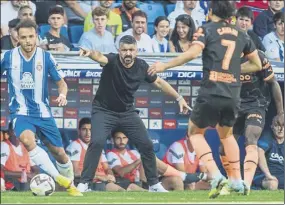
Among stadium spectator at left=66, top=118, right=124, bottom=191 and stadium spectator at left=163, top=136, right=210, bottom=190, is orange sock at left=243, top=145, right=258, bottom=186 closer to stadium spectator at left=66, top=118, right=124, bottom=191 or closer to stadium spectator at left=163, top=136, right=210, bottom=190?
stadium spectator at left=66, top=118, right=124, bottom=191

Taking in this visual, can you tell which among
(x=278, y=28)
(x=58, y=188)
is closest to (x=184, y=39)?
(x=278, y=28)

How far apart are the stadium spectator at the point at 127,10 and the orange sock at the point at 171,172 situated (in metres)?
3.14

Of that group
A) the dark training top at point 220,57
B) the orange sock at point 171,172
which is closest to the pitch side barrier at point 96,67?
the orange sock at point 171,172

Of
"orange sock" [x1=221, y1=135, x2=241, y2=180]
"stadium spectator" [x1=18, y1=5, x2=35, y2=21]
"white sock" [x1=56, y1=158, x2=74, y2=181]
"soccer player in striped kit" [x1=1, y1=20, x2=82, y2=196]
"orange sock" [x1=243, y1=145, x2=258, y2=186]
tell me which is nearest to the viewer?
"orange sock" [x1=221, y1=135, x2=241, y2=180]

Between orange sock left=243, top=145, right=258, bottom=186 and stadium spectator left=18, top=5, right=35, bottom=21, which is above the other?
stadium spectator left=18, top=5, right=35, bottom=21

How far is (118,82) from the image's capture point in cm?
1470

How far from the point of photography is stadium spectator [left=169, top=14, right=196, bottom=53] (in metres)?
17.8

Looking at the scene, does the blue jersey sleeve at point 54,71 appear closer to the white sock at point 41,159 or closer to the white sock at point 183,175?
the white sock at point 41,159

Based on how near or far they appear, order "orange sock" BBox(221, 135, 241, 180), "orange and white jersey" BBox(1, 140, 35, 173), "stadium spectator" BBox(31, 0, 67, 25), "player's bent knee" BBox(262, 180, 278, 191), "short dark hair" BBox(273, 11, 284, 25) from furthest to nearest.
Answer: "short dark hair" BBox(273, 11, 284, 25) < "stadium spectator" BBox(31, 0, 67, 25) < "player's bent knee" BBox(262, 180, 278, 191) < "orange and white jersey" BBox(1, 140, 35, 173) < "orange sock" BBox(221, 135, 241, 180)

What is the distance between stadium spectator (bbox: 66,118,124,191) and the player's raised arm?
260 centimetres

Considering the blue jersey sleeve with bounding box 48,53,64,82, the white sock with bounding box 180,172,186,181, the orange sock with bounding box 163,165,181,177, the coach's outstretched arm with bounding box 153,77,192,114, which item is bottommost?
the white sock with bounding box 180,172,186,181

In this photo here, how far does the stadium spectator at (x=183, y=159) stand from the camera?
17.2 meters

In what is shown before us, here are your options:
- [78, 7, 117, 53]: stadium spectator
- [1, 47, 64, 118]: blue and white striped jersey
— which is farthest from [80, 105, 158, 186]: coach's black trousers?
[78, 7, 117, 53]: stadium spectator

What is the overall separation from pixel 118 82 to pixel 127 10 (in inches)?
177
